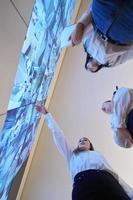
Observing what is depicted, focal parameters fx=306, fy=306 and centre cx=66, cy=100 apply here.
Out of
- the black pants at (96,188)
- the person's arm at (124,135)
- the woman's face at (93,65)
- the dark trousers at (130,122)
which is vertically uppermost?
the woman's face at (93,65)

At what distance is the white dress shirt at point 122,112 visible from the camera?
1.58m

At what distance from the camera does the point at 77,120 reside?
3279mm

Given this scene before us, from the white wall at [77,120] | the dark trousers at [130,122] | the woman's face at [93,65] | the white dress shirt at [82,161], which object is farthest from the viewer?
the white wall at [77,120]

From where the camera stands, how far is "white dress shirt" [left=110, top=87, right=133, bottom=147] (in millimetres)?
1583

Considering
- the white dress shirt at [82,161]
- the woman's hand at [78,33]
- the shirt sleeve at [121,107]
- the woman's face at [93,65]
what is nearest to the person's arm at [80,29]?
the woman's hand at [78,33]

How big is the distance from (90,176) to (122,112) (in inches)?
29.2

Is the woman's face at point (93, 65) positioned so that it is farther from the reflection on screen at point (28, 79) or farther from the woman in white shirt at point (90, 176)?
the woman in white shirt at point (90, 176)

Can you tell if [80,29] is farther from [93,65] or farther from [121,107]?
[121,107]

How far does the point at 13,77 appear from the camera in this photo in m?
1.71

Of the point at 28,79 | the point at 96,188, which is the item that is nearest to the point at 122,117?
the point at 96,188

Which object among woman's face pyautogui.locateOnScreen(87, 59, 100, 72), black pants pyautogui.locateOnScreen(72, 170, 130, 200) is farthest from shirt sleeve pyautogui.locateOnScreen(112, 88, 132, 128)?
black pants pyautogui.locateOnScreen(72, 170, 130, 200)

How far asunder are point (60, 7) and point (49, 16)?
Answer: 0.90ft

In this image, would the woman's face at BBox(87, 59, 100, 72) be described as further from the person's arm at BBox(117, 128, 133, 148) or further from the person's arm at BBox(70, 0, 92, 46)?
the person's arm at BBox(117, 128, 133, 148)

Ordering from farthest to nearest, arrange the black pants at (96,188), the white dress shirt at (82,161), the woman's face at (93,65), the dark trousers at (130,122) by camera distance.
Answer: the white dress shirt at (82,161) → the black pants at (96,188) → the woman's face at (93,65) → the dark trousers at (130,122)
